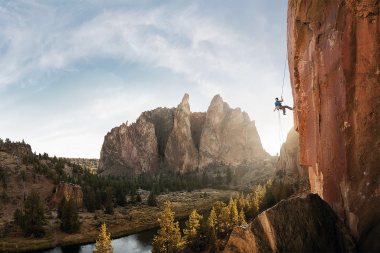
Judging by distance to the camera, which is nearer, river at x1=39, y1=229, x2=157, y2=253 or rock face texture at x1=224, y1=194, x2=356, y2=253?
rock face texture at x1=224, y1=194, x2=356, y2=253

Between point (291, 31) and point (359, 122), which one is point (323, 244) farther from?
point (291, 31)

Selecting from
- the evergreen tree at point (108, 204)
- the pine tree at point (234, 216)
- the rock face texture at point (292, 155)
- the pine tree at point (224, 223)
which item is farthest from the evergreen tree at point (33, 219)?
the rock face texture at point (292, 155)

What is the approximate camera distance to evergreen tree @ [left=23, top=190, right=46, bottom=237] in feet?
275

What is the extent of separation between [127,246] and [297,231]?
220ft

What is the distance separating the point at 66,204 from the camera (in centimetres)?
9562

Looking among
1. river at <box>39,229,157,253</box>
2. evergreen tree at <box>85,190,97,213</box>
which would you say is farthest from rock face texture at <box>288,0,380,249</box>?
evergreen tree at <box>85,190,97,213</box>

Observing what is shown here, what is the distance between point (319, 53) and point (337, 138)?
4098mm

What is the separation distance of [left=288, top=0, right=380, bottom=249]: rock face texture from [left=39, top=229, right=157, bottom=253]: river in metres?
60.5

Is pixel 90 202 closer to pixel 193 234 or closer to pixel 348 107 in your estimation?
pixel 193 234

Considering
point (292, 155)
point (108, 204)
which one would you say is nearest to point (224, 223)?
point (108, 204)

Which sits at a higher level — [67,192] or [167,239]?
[67,192]

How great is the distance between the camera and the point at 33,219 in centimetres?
8569

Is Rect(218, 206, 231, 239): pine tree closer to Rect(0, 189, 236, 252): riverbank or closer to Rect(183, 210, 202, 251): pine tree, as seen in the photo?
Rect(183, 210, 202, 251): pine tree

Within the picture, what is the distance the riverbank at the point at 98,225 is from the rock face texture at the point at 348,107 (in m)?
70.7
